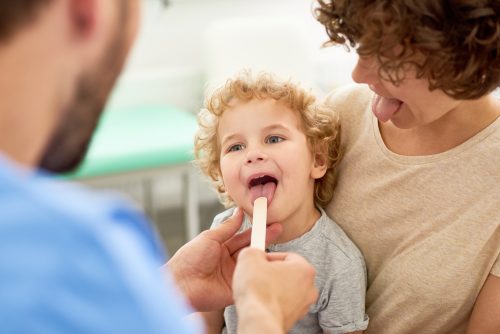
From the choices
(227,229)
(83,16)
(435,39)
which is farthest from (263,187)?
(83,16)

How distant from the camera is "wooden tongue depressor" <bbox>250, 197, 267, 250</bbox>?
110cm

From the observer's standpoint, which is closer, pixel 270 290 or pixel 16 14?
pixel 16 14

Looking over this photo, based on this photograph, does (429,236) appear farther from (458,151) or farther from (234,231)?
(234,231)

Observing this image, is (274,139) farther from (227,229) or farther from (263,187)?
(227,229)

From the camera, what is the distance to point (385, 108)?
1221 millimetres

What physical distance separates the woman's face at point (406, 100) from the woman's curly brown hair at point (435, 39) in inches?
1.1

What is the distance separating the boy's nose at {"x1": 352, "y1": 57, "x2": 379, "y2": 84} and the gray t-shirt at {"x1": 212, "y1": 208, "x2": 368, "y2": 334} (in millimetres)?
325

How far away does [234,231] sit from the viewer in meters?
1.33

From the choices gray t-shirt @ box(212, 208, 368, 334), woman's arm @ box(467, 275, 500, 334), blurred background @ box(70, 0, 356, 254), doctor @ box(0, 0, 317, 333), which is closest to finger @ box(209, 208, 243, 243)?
gray t-shirt @ box(212, 208, 368, 334)

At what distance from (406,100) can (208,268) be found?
489 mm

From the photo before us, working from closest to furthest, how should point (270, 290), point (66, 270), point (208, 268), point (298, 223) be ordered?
point (66, 270) → point (270, 290) → point (208, 268) → point (298, 223)

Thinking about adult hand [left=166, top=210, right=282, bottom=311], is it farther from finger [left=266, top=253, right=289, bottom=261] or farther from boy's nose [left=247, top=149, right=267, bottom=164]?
finger [left=266, top=253, right=289, bottom=261]

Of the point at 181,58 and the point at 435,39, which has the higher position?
the point at 181,58

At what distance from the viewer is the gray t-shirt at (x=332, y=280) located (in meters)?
1.29
